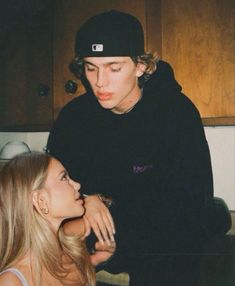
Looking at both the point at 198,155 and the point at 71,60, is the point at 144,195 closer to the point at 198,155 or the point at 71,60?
the point at 198,155

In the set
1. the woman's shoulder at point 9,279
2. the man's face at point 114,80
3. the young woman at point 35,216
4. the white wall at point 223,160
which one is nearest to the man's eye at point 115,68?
the man's face at point 114,80

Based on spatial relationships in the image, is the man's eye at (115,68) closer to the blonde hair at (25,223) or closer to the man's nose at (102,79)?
the man's nose at (102,79)

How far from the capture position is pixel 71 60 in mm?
1163

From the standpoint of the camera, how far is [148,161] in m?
0.99

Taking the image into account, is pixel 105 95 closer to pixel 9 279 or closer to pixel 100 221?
pixel 100 221

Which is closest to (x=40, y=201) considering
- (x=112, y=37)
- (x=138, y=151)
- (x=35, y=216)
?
(x=35, y=216)

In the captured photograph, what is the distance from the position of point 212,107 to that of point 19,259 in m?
0.61

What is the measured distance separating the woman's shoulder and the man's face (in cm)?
47

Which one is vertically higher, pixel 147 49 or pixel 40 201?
pixel 147 49

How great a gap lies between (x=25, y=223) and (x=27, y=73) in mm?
606

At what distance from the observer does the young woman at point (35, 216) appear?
781 millimetres

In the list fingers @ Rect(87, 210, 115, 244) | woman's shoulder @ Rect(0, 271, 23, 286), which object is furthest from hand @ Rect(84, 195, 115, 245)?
woman's shoulder @ Rect(0, 271, 23, 286)

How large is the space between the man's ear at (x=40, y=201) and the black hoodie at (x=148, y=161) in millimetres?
202

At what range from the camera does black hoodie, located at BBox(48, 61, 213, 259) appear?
3.08 feet
